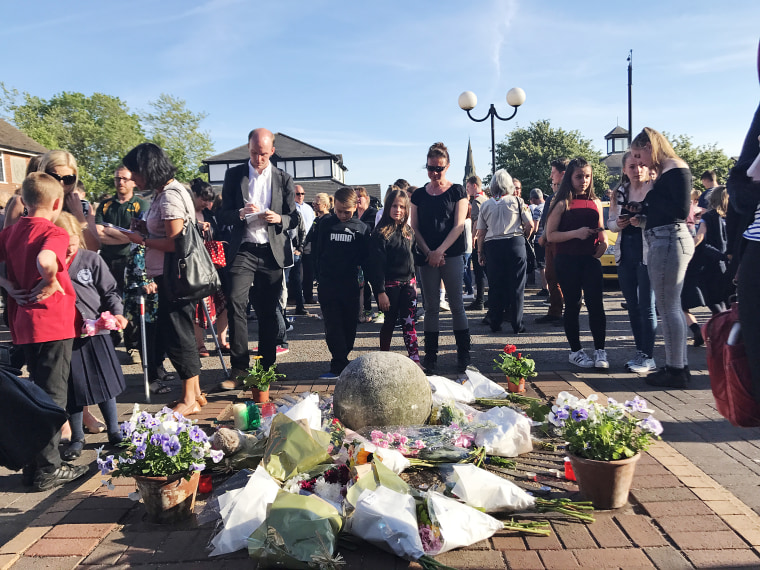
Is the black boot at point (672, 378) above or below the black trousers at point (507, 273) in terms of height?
below

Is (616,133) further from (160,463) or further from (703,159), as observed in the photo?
(160,463)

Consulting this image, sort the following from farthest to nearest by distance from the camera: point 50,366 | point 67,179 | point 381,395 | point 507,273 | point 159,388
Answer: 1. point 507,273
2. point 159,388
3. point 67,179
4. point 381,395
5. point 50,366

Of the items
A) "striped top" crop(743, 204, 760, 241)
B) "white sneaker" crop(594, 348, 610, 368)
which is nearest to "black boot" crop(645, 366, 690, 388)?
"white sneaker" crop(594, 348, 610, 368)

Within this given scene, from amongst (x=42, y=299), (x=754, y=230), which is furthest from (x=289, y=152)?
(x=754, y=230)

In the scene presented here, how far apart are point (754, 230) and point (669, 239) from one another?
363 centimetres

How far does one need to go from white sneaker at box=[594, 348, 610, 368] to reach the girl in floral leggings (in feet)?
6.21

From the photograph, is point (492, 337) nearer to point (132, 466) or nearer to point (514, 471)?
point (514, 471)

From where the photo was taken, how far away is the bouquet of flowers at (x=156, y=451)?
10.1 ft

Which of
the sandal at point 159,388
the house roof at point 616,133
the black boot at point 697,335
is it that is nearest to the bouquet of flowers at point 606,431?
the sandal at point 159,388

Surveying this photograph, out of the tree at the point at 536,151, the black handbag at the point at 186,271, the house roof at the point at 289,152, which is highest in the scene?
the house roof at the point at 289,152

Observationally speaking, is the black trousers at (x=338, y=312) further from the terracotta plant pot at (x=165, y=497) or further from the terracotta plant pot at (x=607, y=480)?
the terracotta plant pot at (x=607, y=480)

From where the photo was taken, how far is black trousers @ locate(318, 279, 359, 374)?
617cm

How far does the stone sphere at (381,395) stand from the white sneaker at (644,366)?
281cm

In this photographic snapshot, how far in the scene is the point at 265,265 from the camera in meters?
5.79
